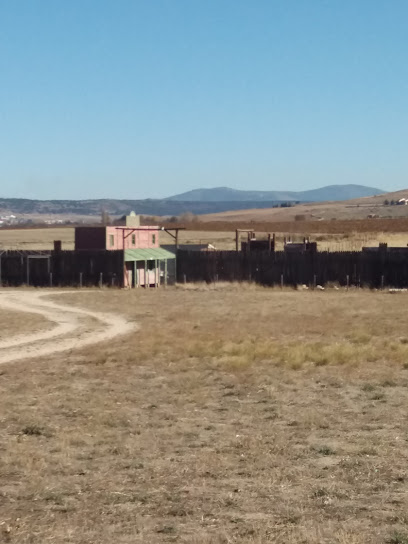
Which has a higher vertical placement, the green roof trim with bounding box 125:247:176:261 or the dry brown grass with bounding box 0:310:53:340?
the green roof trim with bounding box 125:247:176:261

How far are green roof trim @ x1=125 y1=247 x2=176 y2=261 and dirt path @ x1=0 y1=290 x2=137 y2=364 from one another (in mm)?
9576

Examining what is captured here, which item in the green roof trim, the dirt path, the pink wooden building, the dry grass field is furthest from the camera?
the pink wooden building

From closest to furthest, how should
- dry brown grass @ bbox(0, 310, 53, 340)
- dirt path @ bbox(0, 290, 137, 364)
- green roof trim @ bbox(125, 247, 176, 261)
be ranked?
dirt path @ bbox(0, 290, 137, 364), dry brown grass @ bbox(0, 310, 53, 340), green roof trim @ bbox(125, 247, 176, 261)

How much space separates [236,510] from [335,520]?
1003mm

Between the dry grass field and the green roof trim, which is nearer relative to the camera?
the dry grass field

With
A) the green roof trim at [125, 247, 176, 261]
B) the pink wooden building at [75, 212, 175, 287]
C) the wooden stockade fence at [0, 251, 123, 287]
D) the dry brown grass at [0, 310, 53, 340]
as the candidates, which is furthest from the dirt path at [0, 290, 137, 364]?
the pink wooden building at [75, 212, 175, 287]

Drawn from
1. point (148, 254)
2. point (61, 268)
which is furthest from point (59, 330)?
point (148, 254)

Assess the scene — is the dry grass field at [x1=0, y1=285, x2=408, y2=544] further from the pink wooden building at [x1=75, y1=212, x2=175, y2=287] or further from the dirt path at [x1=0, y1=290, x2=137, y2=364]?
the pink wooden building at [x1=75, y1=212, x2=175, y2=287]

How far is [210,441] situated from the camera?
12375 mm

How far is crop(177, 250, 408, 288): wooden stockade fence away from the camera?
44906mm

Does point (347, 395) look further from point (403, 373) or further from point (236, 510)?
point (236, 510)

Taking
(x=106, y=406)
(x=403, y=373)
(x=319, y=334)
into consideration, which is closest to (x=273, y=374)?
(x=403, y=373)

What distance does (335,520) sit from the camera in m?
8.58

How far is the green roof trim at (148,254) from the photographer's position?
160 ft
